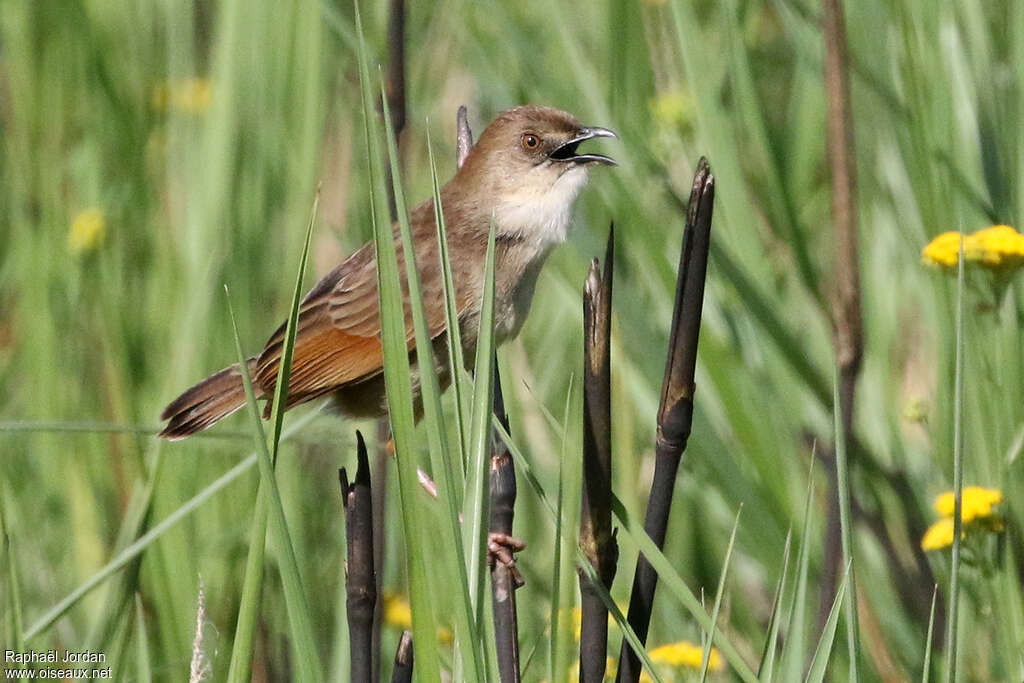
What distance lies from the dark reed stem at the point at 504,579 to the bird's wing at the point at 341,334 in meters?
1.51

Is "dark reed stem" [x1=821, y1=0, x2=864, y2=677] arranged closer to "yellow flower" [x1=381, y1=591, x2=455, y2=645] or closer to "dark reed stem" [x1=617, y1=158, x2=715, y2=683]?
"dark reed stem" [x1=617, y1=158, x2=715, y2=683]

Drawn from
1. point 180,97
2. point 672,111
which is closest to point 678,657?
point 672,111

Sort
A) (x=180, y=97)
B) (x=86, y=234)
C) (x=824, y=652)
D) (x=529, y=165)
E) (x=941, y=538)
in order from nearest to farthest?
(x=824, y=652), (x=941, y=538), (x=529, y=165), (x=86, y=234), (x=180, y=97)

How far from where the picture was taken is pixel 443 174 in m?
4.76

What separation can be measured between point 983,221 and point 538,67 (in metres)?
1.11

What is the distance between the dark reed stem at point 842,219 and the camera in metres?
2.39

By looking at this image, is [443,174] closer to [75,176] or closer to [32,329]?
[75,176]

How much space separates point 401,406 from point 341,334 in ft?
6.58

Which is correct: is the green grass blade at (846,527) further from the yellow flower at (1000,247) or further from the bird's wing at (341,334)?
the bird's wing at (341,334)

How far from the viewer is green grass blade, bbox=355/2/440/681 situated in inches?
55.2

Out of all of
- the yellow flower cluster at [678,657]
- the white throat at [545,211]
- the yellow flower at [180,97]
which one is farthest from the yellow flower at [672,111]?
the yellow flower cluster at [678,657]

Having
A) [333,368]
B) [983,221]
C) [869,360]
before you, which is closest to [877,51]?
[983,221]

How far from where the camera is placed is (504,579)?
1.78 metres

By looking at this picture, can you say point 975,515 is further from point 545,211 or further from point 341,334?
point 341,334
